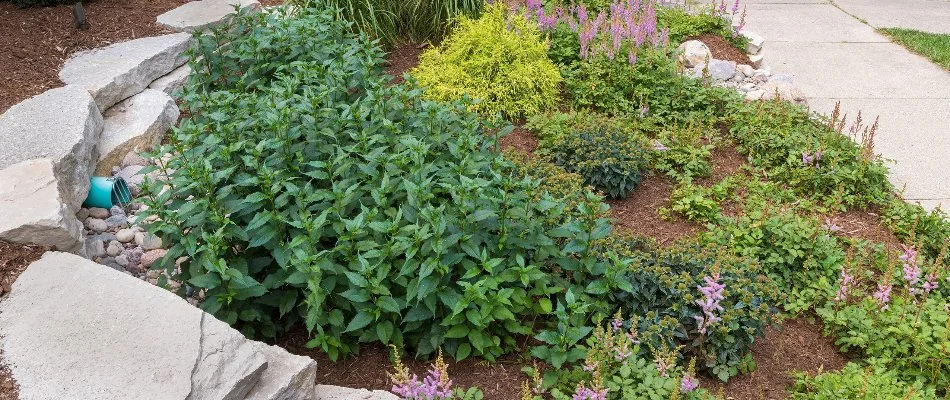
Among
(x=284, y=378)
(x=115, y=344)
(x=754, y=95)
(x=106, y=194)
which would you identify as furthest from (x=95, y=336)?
(x=754, y=95)

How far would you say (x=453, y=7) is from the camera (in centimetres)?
672

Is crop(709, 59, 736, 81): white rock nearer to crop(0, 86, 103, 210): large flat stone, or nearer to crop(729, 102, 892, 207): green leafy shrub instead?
crop(729, 102, 892, 207): green leafy shrub

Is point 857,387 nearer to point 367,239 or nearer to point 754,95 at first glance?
point 367,239

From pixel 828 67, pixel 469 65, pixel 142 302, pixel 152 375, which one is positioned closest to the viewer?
pixel 152 375

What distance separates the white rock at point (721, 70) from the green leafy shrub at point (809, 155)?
83cm

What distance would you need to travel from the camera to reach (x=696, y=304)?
3.50 meters

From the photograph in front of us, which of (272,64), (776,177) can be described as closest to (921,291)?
(776,177)

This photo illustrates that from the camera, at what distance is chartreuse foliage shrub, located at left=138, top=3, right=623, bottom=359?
3174mm

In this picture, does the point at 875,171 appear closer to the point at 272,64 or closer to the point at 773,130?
the point at 773,130

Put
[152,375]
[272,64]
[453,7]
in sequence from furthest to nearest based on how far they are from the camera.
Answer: [453,7]
[272,64]
[152,375]

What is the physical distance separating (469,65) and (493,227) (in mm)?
2649

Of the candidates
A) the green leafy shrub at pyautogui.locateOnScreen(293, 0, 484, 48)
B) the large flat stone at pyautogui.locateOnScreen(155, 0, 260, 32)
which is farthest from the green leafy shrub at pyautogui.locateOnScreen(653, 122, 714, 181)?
the large flat stone at pyautogui.locateOnScreen(155, 0, 260, 32)

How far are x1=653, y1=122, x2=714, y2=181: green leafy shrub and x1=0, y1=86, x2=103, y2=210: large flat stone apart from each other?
3451mm

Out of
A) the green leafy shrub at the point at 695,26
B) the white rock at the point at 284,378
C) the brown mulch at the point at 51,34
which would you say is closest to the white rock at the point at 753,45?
the green leafy shrub at the point at 695,26
